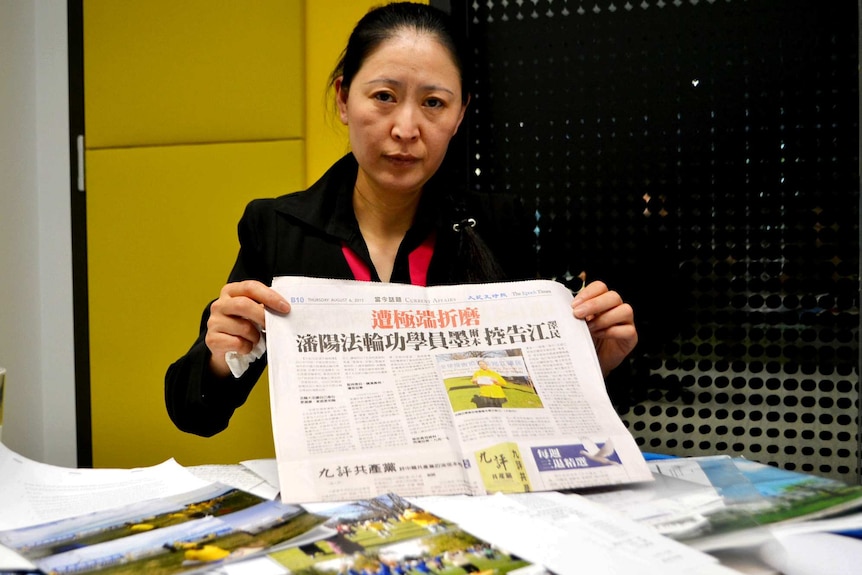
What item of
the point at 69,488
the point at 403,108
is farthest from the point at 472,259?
the point at 69,488

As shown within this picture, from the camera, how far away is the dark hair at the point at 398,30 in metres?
1.03

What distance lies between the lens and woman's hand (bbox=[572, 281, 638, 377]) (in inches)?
30.9

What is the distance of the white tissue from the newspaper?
2.5 inches

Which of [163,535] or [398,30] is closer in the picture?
[163,535]

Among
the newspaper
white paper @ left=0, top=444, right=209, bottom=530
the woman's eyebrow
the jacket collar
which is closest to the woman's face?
the woman's eyebrow

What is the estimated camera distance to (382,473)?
0.63 meters

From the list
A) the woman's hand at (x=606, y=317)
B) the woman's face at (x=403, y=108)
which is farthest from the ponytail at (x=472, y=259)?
the woman's hand at (x=606, y=317)

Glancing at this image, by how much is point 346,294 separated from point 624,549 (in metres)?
0.39

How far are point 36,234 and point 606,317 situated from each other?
4.87ft

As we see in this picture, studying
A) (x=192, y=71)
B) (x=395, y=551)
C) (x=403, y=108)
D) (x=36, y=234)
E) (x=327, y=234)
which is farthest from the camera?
(x=36, y=234)

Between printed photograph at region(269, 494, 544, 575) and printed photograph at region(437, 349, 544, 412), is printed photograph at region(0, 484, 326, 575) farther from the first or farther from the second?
printed photograph at region(437, 349, 544, 412)

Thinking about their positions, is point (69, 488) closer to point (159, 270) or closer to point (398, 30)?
point (398, 30)

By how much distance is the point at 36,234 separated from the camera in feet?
5.50

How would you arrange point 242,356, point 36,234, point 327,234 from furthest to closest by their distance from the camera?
point 36,234 → point 327,234 → point 242,356
